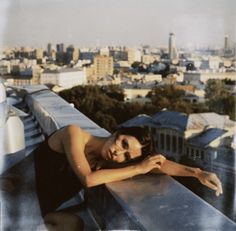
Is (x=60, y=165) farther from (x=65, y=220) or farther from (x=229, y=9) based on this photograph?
(x=229, y=9)

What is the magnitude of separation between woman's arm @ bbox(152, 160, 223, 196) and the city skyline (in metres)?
0.19

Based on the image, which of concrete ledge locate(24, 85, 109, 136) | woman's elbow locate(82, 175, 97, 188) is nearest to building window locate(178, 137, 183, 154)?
concrete ledge locate(24, 85, 109, 136)

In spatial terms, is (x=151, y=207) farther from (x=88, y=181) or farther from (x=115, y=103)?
(x=115, y=103)

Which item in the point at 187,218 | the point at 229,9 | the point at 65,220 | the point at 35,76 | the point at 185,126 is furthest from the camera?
the point at 35,76

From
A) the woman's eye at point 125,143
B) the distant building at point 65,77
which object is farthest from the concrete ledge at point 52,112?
the woman's eye at point 125,143

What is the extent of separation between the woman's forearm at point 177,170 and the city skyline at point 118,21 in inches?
7.6

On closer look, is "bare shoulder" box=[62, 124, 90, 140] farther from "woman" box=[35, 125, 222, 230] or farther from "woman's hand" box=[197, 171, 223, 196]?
"woman's hand" box=[197, 171, 223, 196]

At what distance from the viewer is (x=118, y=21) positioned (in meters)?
0.69

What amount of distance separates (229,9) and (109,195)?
0.31 m

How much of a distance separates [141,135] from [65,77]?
0.56 metres

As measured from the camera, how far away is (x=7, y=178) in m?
0.64

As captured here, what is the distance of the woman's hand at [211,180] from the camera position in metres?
0.58

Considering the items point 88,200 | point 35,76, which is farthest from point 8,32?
point 35,76

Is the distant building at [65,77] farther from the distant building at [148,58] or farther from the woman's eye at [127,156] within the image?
the woman's eye at [127,156]
